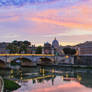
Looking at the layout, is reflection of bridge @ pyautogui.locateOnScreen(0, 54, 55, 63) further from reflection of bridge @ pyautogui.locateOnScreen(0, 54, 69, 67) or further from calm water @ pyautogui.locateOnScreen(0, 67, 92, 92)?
calm water @ pyautogui.locateOnScreen(0, 67, 92, 92)

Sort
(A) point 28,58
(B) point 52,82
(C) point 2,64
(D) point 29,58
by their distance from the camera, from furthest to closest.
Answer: (A) point 28,58
(D) point 29,58
(C) point 2,64
(B) point 52,82

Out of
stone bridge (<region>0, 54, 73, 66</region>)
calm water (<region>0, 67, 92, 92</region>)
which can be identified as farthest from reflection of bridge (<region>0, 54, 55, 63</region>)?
calm water (<region>0, 67, 92, 92</region>)

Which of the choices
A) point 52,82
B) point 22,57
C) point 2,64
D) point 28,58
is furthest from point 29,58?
point 52,82

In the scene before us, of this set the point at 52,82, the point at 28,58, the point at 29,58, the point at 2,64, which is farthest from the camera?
the point at 28,58

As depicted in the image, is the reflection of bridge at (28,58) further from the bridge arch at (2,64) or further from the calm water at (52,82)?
the calm water at (52,82)

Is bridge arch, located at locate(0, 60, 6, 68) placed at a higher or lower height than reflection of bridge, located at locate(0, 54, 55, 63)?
lower

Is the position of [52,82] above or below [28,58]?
below

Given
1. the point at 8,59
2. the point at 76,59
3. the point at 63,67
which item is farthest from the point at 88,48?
the point at 8,59

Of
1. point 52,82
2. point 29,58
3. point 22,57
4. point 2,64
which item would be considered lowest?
point 52,82

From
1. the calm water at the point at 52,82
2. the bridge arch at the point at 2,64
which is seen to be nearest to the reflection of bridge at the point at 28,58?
the bridge arch at the point at 2,64

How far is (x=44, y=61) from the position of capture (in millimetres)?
106062

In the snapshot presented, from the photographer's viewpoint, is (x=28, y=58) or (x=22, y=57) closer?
(x=22, y=57)

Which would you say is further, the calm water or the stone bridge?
the stone bridge

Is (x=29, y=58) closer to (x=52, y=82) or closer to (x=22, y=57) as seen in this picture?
(x=22, y=57)
